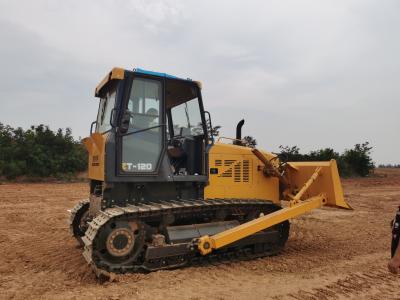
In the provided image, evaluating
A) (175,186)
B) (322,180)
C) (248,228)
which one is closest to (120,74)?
(175,186)

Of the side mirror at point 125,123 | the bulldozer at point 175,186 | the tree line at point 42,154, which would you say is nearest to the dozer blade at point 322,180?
the bulldozer at point 175,186

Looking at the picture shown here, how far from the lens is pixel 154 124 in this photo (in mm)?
6496

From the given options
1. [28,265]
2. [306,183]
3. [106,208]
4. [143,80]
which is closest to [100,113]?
[143,80]

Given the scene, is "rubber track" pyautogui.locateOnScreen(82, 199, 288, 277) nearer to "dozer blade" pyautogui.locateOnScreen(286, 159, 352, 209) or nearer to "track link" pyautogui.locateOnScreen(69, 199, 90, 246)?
"dozer blade" pyautogui.locateOnScreen(286, 159, 352, 209)

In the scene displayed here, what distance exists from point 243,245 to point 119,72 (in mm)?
3586

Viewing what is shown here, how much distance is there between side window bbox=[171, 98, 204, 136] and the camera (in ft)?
23.4

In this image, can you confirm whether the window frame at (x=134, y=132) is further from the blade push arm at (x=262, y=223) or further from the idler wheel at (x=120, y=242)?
the blade push arm at (x=262, y=223)

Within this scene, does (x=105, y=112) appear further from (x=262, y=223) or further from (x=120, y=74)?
(x=262, y=223)

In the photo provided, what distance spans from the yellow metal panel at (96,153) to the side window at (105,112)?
0.30 metres

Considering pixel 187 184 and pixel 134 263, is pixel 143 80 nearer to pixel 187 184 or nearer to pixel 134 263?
pixel 187 184

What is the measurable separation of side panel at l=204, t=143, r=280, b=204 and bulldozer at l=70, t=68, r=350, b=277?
2 cm

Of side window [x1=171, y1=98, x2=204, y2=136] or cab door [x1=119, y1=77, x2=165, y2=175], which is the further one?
side window [x1=171, y1=98, x2=204, y2=136]

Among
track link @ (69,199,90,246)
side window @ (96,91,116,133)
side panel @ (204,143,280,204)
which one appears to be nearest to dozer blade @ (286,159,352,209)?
side panel @ (204,143,280,204)

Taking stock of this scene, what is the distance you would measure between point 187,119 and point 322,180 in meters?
2.82
